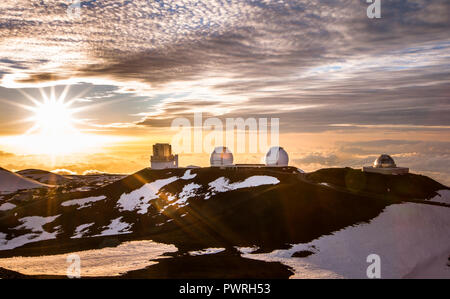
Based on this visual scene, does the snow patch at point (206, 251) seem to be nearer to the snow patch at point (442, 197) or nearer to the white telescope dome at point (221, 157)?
the snow patch at point (442, 197)

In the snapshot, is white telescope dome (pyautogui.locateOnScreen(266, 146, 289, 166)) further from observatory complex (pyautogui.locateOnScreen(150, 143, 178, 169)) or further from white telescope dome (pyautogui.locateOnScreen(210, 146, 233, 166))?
observatory complex (pyautogui.locateOnScreen(150, 143, 178, 169))

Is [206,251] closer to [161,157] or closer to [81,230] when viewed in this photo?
[81,230]

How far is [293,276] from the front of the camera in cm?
3819

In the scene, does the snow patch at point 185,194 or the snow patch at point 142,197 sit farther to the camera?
the snow patch at point 142,197

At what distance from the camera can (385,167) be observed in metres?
76.1

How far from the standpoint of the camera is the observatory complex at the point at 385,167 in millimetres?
74250

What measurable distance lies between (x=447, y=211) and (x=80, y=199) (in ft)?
254

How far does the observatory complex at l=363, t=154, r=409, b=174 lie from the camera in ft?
244

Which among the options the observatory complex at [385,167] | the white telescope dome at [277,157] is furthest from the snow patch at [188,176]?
the observatory complex at [385,167]

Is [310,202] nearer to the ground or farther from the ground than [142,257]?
farther from the ground

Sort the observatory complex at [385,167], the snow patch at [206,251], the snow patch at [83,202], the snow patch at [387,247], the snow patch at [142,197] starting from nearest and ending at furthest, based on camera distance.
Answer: the snow patch at [387,247], the snow patch at [206,251], the observatory complex at [385,167], the snow patch at [142,197], the snow patch at [83,202]

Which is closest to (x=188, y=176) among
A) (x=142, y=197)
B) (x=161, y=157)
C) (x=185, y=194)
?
(x=185, y=194)
